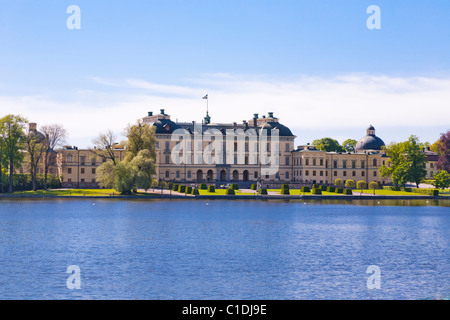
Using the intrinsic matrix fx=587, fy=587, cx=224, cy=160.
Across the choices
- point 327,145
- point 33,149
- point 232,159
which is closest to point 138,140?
point 33,149

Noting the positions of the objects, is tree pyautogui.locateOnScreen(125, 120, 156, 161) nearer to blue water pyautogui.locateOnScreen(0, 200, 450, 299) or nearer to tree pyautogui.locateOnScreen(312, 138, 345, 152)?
blue water pyautogui.locateOnScreen(0, 200, 450, 299)

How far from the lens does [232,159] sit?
14112 centimetres

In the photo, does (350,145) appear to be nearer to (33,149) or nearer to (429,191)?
(429,191)

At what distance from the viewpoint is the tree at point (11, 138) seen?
104 metres

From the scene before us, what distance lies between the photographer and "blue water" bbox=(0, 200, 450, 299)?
30734 millimetres

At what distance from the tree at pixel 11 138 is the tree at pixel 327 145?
3577 inches

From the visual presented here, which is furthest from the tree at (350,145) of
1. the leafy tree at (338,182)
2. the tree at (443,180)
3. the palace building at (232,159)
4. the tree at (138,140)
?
the tree at (138,140)

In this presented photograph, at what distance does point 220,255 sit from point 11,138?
73.6 meters

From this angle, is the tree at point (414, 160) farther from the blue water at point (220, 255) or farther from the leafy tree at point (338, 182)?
the blue water at point (220, 255)

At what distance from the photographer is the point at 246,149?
14238 cm

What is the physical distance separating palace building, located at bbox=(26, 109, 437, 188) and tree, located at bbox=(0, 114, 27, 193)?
1017 inches

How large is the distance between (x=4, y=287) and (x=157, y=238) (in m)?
20.0

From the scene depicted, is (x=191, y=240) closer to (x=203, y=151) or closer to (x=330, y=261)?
(x=330, y=261)
